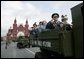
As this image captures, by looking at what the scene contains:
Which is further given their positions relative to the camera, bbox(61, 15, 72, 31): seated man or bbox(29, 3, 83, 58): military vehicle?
bbox(61, 15, 72, 31): seated man

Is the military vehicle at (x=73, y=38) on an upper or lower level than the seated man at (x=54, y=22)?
lower

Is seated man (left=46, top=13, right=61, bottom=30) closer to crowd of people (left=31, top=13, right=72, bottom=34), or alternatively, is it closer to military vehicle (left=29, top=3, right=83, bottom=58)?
crowd of people (left=31, top=13, right=72, bottom=34)

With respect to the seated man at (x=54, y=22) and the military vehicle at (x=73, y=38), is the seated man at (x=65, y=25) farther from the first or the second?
the seated man at (x=54, y=22)

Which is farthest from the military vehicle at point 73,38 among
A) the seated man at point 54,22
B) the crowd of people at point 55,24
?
the seated man at point 54,22

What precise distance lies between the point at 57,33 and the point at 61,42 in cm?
38

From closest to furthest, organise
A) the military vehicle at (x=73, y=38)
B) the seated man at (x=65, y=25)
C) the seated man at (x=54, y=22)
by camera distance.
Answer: the military vehicle at (x=73, y=38) < the seated man at (x=65, y=25) < the seated man at (x=54, y=22)

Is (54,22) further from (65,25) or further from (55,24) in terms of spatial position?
(65,25)

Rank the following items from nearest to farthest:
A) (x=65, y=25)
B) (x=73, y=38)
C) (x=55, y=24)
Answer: (x=73, y=38) < (x=65, y=25) < (x=55, y=24)

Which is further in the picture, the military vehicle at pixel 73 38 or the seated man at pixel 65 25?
the seated man at pixel 65 25

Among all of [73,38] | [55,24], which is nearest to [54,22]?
[55,24]

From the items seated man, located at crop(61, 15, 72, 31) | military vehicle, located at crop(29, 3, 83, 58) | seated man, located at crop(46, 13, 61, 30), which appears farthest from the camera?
seated man, located at crop(46, 13, 61, 30)

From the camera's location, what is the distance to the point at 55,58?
24.0 feet

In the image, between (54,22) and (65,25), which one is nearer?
(65,25)

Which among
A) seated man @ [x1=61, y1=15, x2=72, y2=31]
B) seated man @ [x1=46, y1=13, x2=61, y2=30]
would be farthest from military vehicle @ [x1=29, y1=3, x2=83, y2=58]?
seated man @ [x1=46, y1=13, x2=61, y2=30]
